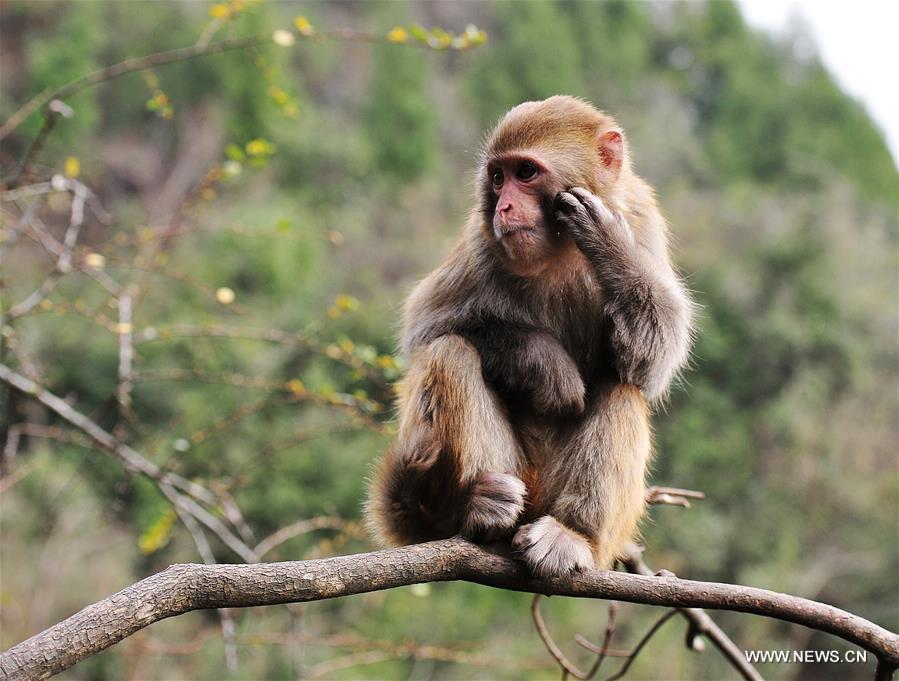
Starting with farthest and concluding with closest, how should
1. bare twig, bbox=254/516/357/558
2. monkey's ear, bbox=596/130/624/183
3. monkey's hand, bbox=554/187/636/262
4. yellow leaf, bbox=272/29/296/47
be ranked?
1. bare twig, bbox=254/516/357/558
2. yellow leaf, bbox=272/29/296/47
3. monkey's ear, bbox=596/130/624/183
4. monkey's hand, bbox=554/187/636/262

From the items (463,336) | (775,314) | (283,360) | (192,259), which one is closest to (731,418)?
(775,314)

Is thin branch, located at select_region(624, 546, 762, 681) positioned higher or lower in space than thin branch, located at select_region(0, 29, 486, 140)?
lower

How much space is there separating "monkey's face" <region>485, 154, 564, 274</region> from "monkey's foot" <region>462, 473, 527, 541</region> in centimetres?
94

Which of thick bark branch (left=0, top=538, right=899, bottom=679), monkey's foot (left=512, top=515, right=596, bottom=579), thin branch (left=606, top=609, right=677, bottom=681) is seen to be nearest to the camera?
thick bark branch (left=0, top=538, right=899, bottom=679)

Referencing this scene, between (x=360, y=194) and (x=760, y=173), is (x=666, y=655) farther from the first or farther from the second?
(x=760, y=173)

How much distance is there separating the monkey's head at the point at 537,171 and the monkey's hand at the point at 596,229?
19 cm

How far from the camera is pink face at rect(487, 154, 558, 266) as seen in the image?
3.95m

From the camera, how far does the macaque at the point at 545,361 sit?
151 inches

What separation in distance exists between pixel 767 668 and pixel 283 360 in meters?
14.7

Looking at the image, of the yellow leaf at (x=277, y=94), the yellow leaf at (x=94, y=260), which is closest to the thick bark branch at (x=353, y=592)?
the yellow leaf at (x=94, y=260)

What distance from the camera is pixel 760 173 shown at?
56.9 meters

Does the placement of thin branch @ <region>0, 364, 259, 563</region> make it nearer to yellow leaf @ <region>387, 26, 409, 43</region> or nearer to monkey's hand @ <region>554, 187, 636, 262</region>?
monkey's hand @ <region>554, 187, 636, 262</region>

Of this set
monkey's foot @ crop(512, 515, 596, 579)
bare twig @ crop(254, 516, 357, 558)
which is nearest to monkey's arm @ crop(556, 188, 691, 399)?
monkey's foot @ crop(512, 515, 596, 579)

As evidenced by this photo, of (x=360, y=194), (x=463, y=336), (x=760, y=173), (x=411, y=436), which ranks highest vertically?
(x=463, y=336)
